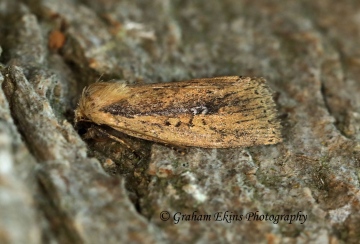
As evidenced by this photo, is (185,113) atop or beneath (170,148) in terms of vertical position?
atop

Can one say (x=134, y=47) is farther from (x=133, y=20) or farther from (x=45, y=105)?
(x=45, y=105)

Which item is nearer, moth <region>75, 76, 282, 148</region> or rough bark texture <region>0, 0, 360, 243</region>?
rough bark texture <region>0, 0, 360, 243</region>

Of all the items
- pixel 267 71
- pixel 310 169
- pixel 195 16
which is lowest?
pixel 310 169

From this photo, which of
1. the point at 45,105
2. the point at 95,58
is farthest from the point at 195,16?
the point at 45,105
